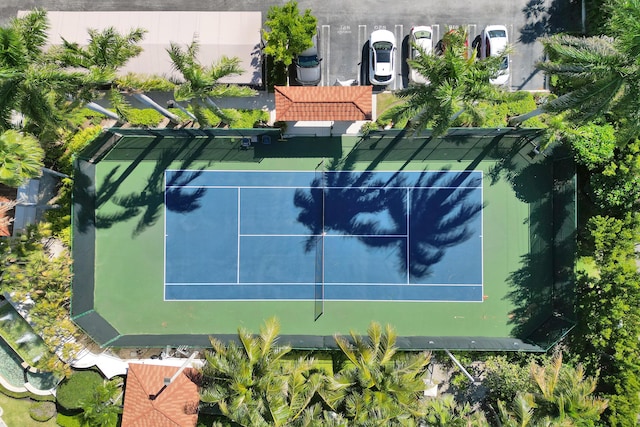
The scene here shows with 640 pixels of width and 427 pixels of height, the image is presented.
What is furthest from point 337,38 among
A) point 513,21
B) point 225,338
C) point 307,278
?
point 225,338

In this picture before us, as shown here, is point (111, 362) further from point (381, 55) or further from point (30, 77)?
point (381, 55)

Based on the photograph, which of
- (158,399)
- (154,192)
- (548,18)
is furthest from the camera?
(548,18)

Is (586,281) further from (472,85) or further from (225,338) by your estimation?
(225,338)

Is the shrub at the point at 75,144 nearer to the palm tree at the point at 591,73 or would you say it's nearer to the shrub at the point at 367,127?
the shrub at the point at 367,127

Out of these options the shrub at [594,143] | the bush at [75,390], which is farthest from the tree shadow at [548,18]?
the bush at [75,390]

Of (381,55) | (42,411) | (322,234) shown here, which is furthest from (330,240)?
(42,411)
